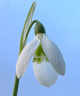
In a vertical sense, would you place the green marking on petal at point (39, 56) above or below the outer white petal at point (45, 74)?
above

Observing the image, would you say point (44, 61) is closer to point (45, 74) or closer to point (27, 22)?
point (45, 74)

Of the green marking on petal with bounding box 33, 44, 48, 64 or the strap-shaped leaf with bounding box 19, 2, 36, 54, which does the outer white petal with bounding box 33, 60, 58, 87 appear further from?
the strap-shaped leaf with bounding box 19, 2, 36, 54

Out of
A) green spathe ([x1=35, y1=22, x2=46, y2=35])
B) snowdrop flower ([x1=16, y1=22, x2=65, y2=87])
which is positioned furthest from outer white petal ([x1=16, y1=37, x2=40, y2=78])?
green spathe ([x1=35, y1=22, x2=46, y2=35])

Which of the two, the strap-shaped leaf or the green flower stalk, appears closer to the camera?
the green flower stalk

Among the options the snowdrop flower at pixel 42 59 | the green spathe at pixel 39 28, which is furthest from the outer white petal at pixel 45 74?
the green spathe at pixel 39 28

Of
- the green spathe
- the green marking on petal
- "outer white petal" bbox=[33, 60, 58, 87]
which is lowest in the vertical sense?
"outer white petal" bbox=[33, 60, 58, 87]

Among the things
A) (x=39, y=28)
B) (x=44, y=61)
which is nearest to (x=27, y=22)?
(x=39, y=28)

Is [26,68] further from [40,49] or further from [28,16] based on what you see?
[28,16]

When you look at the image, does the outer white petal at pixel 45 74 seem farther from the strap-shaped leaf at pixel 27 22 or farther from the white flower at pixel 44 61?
the strap-shaped leaf at pixel 27 22
